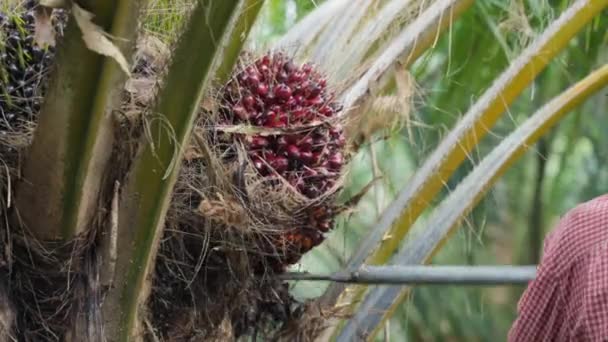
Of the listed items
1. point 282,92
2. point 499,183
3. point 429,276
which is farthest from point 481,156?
point 282,92

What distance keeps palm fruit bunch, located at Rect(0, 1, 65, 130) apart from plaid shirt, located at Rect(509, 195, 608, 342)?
549 millimetres

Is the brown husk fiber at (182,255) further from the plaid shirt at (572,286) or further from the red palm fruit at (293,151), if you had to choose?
A: the plaid shirt at (572,286)

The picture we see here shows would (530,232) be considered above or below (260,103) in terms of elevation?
below

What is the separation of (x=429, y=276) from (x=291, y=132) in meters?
0.26

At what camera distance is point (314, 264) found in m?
2.77

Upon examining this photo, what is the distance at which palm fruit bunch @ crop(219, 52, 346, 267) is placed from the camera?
3.44ft

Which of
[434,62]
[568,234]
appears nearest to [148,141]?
[568,234]

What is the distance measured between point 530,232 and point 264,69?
2.12 m

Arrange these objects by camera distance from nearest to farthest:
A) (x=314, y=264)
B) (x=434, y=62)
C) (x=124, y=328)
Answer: (x=124, y=328) < (x=434, y=62) < (x=314, y=264)

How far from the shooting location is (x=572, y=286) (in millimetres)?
944

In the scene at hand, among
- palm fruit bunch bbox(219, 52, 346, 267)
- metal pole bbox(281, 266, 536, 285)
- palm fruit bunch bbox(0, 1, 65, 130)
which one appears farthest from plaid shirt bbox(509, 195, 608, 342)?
palm fruit bunch bbox(0, 1, 65, 130)

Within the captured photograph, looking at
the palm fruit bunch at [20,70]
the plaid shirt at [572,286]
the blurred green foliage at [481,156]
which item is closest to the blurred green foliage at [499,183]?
the blurred green foliage at [481,156]

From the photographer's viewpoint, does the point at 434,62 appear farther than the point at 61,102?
Yes

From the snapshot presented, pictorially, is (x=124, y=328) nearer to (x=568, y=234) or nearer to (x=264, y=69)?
(x=264, y=69)
